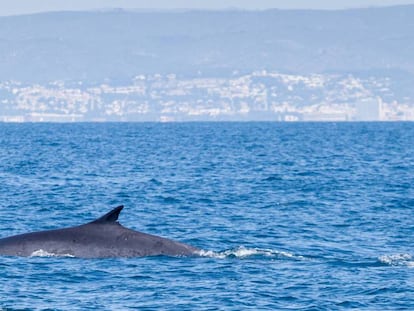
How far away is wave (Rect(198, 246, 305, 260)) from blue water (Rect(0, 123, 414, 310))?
6 cm

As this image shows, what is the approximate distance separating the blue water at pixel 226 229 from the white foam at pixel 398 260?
0.09 ft

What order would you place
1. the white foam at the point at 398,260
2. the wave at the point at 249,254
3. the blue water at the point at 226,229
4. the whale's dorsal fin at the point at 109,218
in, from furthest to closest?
the wave at the point at 249,254
the white foam at the point at 398,260
the whale's dorsal fin at the point at 109,218
the blue water at the point at 226,229

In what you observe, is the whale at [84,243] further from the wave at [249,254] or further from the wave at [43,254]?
the wave at [249,254]

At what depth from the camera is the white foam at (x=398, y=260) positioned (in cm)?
2498

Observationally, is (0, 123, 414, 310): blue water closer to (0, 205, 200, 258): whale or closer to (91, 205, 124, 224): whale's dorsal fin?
(0, 205, 200, 258): whale

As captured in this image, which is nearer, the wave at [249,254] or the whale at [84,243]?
the whale at [84,243]

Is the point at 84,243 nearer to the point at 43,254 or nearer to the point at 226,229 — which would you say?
the point at 43,254

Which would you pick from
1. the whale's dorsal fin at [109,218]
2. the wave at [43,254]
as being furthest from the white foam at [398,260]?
the wave at [43,254]

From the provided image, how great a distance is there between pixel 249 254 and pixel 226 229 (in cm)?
615

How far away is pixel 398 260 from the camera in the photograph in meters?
25.5

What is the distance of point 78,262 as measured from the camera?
2391cm

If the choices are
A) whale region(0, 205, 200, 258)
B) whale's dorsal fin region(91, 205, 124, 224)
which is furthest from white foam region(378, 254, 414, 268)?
whale's dorsal fin region(91, 205, 124, 224)

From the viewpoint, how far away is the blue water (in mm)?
21516

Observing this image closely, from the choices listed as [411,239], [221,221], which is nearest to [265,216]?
[221,221]
